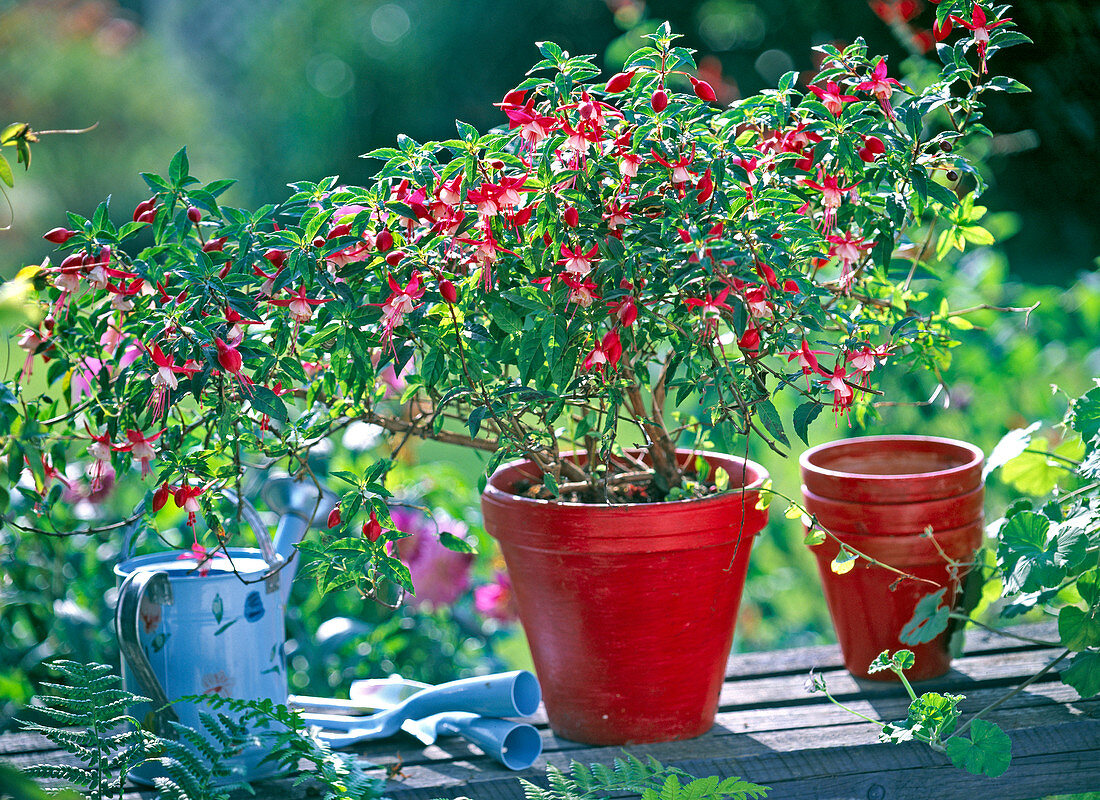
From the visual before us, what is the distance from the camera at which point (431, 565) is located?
5.61ft

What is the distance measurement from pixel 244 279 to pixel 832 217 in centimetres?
56

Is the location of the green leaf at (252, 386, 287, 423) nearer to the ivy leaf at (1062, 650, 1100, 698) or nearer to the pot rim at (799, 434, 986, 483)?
the pot rim at (799, 434, 986, 483)

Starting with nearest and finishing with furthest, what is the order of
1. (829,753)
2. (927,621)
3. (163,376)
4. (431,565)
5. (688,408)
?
(163,376)
(829,753)
(927,621)
(431,565)
(688,408)

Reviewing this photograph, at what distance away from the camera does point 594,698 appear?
1130 mm

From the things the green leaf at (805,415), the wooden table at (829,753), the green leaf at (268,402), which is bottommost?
the wooden table at (829,753)

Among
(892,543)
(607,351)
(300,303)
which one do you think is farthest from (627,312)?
(892,543)

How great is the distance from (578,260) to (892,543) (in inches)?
21.9

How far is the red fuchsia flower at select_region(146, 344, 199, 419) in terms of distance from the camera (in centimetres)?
85

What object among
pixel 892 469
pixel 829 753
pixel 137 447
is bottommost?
pixel 829 753

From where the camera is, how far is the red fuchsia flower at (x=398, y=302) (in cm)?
88

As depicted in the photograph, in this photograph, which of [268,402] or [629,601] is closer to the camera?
[268,402]

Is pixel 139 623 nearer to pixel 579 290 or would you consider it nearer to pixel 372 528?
pixel 372 528

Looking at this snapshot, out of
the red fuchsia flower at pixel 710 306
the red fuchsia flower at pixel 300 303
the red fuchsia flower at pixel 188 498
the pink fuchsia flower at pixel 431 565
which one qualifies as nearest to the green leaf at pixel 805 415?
the red fuchsia flower at pixel 710 306

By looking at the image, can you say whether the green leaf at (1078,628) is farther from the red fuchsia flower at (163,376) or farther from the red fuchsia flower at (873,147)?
the red fuchsia flower at (163,376)
